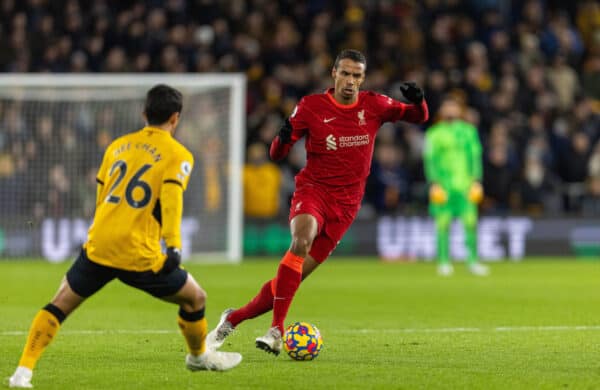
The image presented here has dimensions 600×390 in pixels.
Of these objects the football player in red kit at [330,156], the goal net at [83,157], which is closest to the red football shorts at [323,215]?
the football player in red kit at [330,156]

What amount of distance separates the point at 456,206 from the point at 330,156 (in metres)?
8.85

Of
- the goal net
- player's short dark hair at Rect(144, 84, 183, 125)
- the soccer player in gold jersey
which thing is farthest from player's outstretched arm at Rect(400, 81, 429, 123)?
the goal net

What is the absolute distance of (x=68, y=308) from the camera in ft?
20.8

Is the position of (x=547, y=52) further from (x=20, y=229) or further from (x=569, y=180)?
(x=20, y=229)

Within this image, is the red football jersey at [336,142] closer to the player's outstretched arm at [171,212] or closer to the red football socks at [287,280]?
the red football socks at [287,280]

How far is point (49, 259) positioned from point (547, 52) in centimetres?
1022

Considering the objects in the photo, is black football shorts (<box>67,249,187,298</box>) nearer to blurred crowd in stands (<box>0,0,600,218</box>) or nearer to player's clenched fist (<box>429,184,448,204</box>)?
player's clenched fist (<box>429,184,448,204</box>)

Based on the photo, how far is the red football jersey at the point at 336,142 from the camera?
8234 millimetres

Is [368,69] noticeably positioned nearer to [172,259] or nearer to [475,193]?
[475,193]

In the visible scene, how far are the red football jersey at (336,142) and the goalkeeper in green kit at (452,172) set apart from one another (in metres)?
7.87

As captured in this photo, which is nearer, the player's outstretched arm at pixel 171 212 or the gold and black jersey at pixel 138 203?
the player's outstretched arm at pixel 171 212

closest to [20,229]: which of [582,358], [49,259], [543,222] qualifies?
[49,259]

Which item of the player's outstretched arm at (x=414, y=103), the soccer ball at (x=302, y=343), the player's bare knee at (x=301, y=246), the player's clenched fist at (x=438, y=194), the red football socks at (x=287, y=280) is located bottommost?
the soccer ball at (x=302, y=343)

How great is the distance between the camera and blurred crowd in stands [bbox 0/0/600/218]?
19.6m
